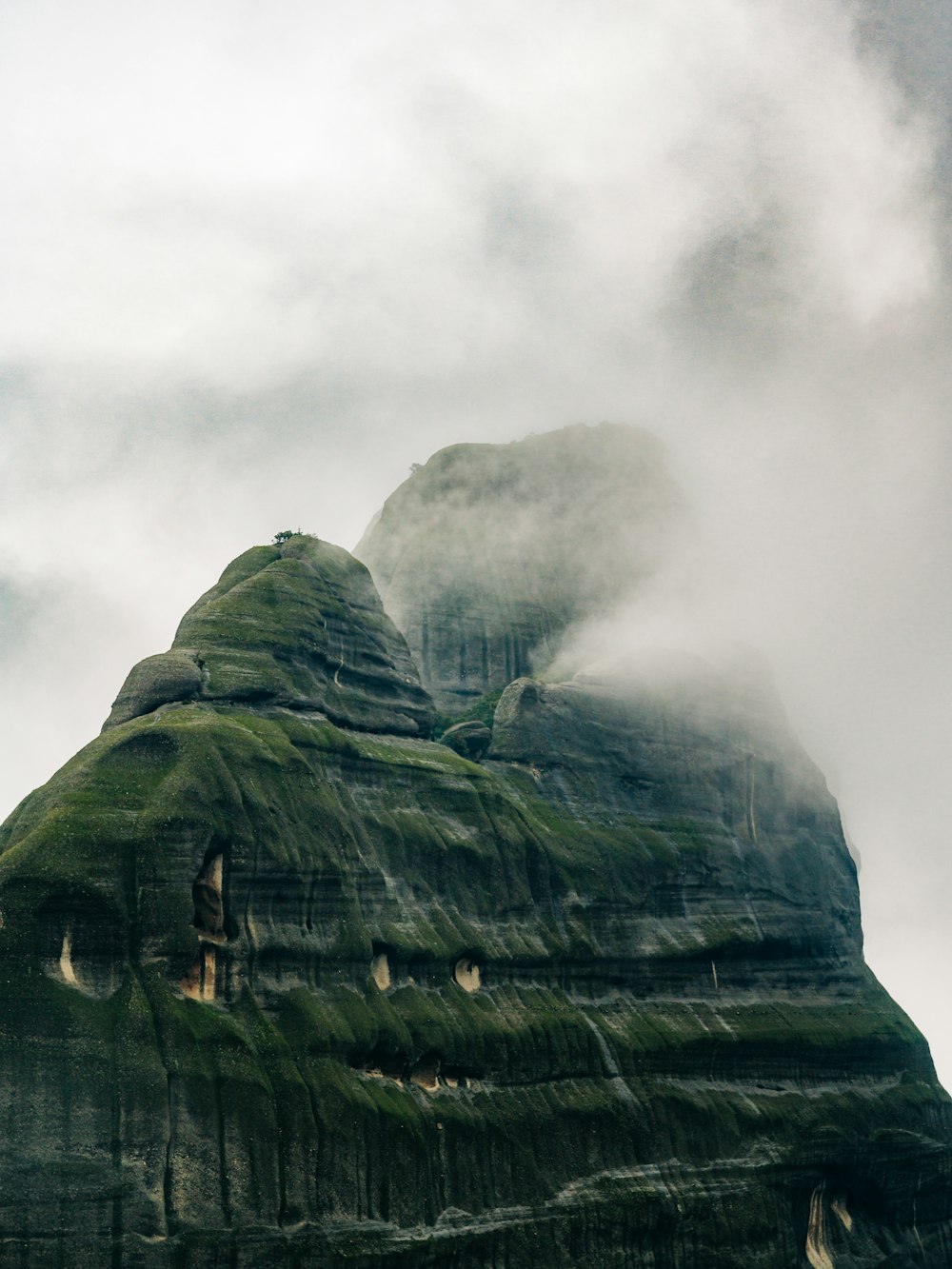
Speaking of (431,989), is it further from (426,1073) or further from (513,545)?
(513,545)

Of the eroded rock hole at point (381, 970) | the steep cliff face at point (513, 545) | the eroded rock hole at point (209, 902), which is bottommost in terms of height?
the eroded rock hole at point (381, 970)

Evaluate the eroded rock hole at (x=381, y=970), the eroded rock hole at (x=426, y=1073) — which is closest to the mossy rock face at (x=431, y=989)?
the eroded rock hole at (x=381, y=970)

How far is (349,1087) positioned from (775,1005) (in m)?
39.1

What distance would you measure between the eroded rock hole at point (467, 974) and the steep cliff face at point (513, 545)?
A: 163 ft

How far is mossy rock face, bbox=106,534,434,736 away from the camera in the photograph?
4087 inches

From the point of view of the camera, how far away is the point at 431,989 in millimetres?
100938

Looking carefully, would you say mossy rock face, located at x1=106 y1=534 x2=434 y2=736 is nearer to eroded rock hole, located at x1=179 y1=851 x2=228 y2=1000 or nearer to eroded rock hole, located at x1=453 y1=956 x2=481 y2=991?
eroded rock hole, located at x1=179 y1=851 x2=228 y2=1000

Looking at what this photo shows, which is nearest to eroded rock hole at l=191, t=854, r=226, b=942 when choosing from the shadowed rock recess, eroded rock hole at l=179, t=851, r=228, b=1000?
eroded rock hole at l=179, t=851, r=228, b=1000

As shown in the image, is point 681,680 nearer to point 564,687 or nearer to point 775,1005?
point 564,687

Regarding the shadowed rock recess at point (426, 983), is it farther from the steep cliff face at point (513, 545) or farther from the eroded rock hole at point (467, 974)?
the steep cliff face at point (513, 545)

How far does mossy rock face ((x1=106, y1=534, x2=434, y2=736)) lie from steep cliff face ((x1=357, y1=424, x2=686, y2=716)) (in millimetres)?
35035

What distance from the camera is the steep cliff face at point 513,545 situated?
6225 inches

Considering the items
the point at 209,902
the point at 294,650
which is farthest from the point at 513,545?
the point at 209,902

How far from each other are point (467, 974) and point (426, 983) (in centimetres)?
425
